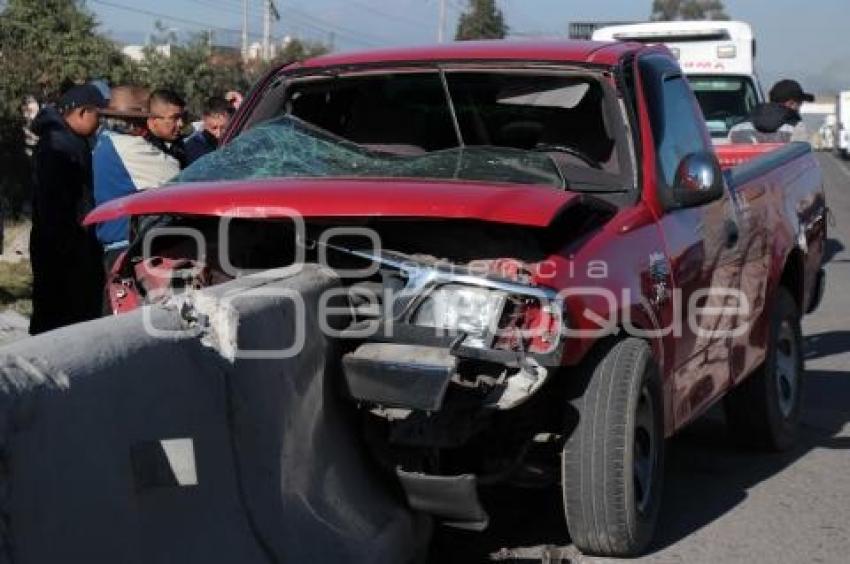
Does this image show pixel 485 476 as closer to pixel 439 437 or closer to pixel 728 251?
pixel 439 437

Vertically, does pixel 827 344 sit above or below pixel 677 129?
below

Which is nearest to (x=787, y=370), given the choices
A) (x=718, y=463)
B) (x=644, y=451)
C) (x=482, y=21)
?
(x=718, y=463)

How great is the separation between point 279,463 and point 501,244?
3.77 feet

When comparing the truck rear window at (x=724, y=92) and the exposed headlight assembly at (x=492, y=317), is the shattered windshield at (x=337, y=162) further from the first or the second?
the truck rear window at (x=724, y=92)

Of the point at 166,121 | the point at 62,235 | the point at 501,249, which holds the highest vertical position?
the point at 501,249

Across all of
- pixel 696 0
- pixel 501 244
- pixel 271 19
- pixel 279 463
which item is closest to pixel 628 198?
pixel 501 244

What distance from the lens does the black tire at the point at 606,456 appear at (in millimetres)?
4566

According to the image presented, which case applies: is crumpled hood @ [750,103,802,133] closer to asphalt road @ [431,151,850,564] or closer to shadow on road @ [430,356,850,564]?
shadow on road @ [430,356,850,564]

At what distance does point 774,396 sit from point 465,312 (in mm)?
3035

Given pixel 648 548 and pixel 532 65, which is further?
pixel 532 65

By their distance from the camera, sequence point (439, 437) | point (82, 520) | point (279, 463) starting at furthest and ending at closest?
point (439, 437) < point (279, 463) < point (82, 520)

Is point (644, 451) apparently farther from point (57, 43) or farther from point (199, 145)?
point (57, 43)

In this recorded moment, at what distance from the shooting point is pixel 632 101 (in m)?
5.61

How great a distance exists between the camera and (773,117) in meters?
11.2
